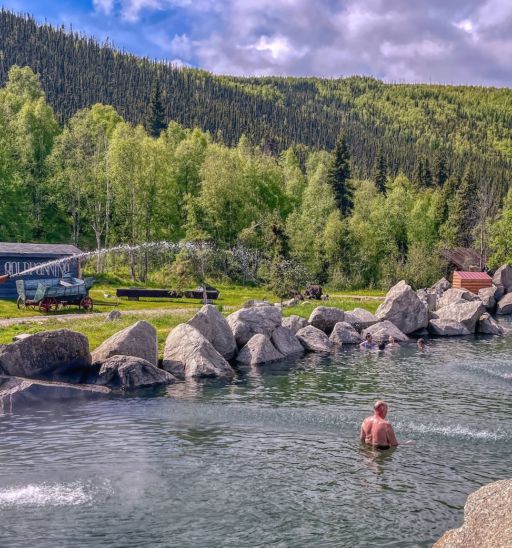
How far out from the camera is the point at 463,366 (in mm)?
37031

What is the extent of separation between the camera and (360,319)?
49094 millimetres

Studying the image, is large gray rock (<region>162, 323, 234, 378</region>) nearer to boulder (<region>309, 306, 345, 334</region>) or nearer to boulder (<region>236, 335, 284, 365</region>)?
boulder (<region>236, 335, 284, 365</region>)

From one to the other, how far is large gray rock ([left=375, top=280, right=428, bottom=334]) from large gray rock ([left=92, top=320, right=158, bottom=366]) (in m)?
23.2

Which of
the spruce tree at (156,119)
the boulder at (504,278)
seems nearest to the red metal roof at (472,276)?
the boulder at (504,278)

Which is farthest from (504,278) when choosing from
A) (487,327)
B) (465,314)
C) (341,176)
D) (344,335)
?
(344,335)

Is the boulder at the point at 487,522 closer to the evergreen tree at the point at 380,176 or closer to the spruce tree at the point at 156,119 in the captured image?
the evergreen tree at the point at 380,176

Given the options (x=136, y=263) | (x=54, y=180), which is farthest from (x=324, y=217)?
(x=54, y=180)

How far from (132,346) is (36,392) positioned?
5.71 metres

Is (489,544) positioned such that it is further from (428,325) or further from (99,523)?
(428,325)

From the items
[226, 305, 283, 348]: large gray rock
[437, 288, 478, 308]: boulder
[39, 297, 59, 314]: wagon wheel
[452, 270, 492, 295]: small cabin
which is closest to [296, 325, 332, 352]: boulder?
[226, 305, 283, 348]: large gray rock

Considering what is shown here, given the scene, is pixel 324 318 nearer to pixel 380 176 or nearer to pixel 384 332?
pixel 384 332

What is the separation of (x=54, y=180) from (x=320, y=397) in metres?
66.9

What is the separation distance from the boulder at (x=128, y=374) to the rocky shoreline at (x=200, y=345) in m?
0.05

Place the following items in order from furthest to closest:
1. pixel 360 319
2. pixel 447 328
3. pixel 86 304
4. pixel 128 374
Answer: pixel 447 328 → pixel 360 319 → pixel 86 304 → pixel 128 374
